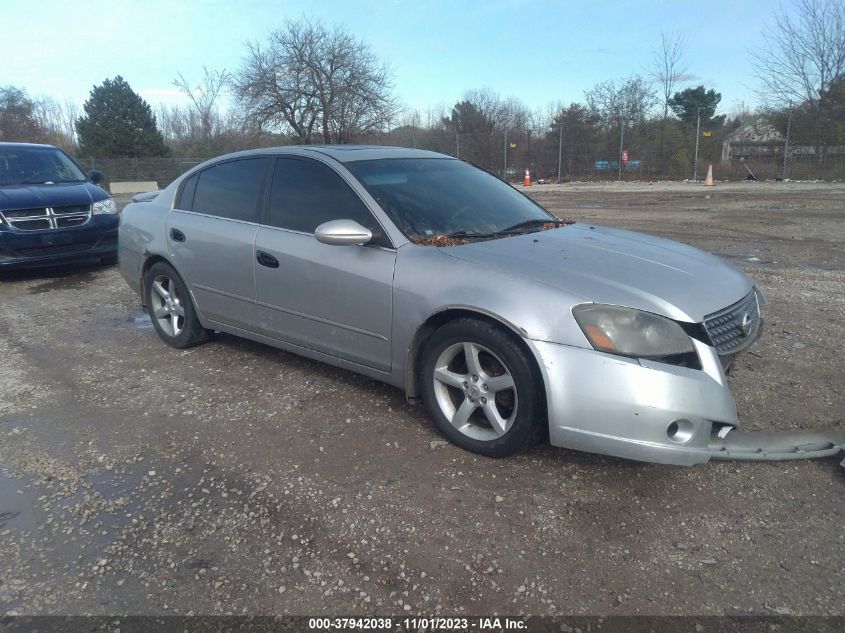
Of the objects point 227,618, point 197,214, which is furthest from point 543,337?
point 197,214

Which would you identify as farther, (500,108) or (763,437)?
(500,108)

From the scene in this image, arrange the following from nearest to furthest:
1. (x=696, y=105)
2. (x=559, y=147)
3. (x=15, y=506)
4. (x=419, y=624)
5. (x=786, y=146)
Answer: (x=419, y=624) < (x=15, y=506) < (x=786, y=146) < (x=559, y=147) < (x=696, y=105)

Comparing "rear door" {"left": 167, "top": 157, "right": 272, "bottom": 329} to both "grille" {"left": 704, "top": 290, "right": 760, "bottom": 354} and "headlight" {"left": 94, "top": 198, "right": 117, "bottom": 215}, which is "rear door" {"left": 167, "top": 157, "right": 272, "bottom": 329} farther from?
"headlight" {"left": 94, "top": 198, "right": 117, "bottom": 215}

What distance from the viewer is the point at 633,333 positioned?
8.97 ft

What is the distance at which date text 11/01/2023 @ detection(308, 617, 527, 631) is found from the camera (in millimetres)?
2092

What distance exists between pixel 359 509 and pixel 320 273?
151 centimetres

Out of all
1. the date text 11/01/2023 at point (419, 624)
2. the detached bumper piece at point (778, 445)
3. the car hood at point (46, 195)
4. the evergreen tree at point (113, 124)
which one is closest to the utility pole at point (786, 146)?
the car hood at point (46, 195)

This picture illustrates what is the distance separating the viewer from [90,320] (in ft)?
20.1

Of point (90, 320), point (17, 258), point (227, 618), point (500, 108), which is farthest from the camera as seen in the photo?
point (500, 108)

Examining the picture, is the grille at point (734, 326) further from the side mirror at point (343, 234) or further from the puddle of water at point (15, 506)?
the puddle of water at point (15, 506)

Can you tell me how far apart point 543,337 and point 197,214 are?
3037 millimetres

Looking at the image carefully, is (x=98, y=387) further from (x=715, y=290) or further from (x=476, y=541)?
(x=715, y=290)

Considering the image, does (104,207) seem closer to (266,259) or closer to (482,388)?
(266,259)

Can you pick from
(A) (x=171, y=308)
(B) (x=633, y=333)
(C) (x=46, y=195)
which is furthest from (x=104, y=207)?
(B) (x=633, y=333)
